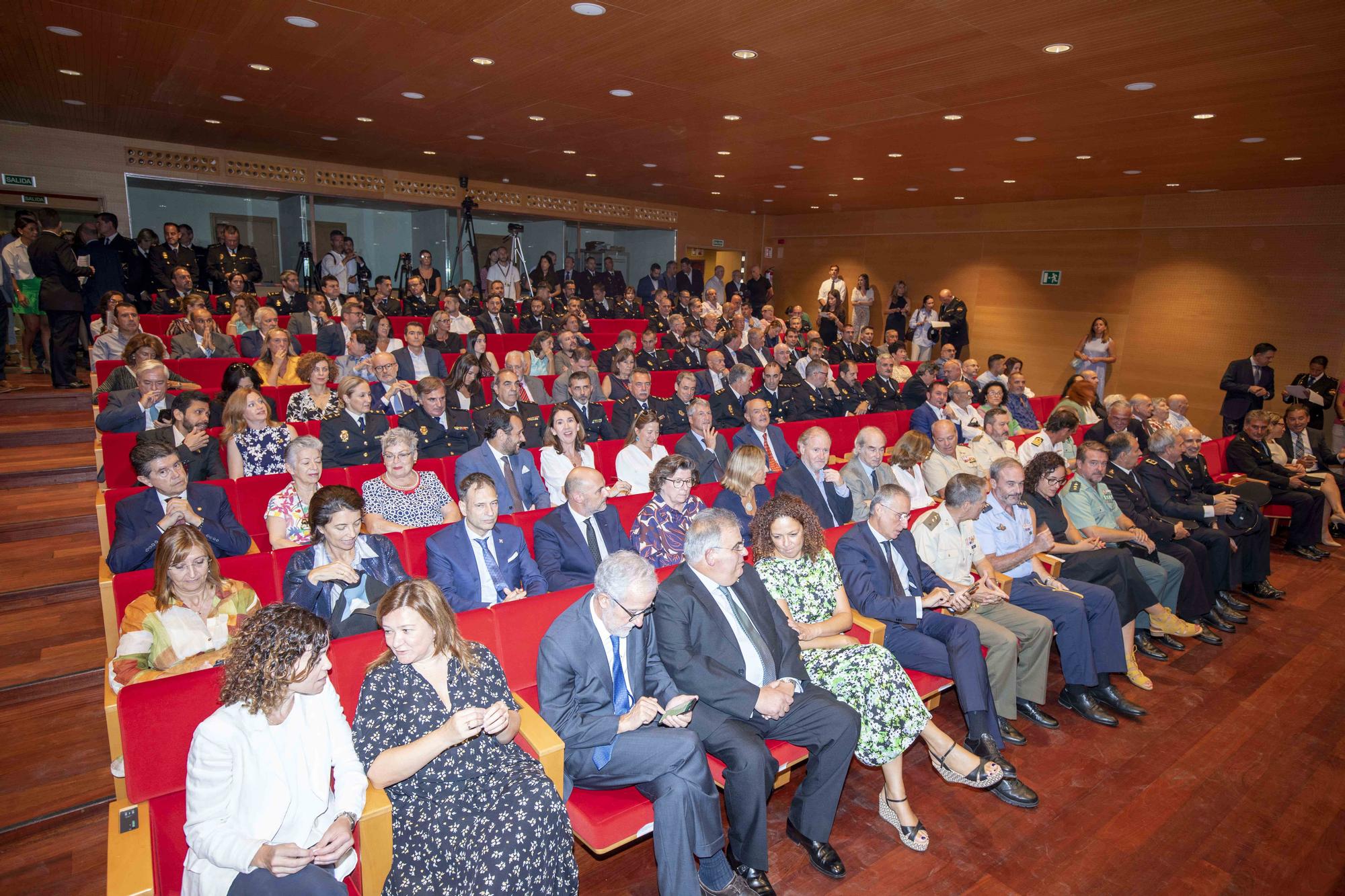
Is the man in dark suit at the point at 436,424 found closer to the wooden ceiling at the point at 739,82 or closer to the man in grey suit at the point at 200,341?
the man in grey suit at the point at 200,341

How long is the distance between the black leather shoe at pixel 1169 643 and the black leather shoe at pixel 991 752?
6.33ft

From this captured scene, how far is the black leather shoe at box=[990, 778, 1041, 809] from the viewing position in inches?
108

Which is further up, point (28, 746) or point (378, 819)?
point (378, 819)

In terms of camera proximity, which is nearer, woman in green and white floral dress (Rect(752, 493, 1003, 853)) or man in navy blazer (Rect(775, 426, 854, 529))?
woman in green and white floral dress (Rect(752, 493, 1003, 853))

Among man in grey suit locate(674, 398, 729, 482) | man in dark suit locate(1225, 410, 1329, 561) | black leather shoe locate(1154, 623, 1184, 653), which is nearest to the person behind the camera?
black leather shoe locate(1154, 623, 1184, 653)

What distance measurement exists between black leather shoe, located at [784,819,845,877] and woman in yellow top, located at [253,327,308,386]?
15.0ft

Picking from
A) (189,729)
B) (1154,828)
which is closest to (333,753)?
(189,729)

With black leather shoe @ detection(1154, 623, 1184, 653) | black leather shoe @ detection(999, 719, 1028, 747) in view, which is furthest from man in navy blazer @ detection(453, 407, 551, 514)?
black leather shoe @ detection(1154, 623, 1184, 653)

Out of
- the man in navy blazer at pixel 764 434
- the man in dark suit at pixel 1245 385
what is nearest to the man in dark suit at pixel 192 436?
the man in navy blazer at pixel 764 434

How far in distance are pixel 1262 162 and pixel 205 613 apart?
9.63 meters

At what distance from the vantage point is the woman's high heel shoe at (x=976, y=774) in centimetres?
271

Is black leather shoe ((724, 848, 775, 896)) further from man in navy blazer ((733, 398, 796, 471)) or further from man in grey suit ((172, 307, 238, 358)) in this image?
man in grey suit ((172, 307, 238, 358))

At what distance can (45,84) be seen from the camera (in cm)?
600

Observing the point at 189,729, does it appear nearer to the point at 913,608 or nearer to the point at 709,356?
the point at 913,608
